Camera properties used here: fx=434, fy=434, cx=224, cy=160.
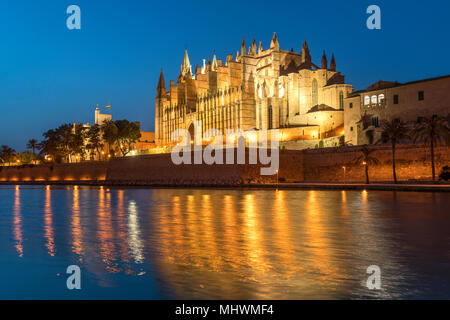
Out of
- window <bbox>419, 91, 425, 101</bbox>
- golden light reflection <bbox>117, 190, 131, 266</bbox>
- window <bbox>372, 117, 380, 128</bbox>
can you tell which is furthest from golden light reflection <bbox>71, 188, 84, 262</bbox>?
window <bbox>372, 117, 380, 128</bbox>

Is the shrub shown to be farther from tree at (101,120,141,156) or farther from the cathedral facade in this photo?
tree at (101,120,141,156)

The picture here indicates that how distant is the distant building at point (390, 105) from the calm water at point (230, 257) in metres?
24.4

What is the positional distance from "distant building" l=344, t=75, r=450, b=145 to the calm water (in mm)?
24412

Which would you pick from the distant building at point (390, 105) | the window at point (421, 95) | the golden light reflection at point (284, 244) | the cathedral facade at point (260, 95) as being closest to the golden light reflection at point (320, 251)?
the golden light reflection at point (284, 244)

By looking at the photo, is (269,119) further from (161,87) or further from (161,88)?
(161,87)

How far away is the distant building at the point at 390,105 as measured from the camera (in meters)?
35.2

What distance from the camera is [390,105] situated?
38.4 m

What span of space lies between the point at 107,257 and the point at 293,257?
3453 mm

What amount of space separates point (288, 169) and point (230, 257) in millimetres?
33178

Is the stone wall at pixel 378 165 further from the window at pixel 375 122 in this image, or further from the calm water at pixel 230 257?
the calm water at pixel 230 257

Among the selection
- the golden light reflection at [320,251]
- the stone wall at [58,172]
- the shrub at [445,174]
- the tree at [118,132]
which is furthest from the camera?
the tree at [118,132]

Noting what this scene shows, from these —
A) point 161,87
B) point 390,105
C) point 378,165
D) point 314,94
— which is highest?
point 161,87

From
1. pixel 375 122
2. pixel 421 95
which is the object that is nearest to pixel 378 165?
pixel 375 122

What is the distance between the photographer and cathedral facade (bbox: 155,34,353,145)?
51.0 m
